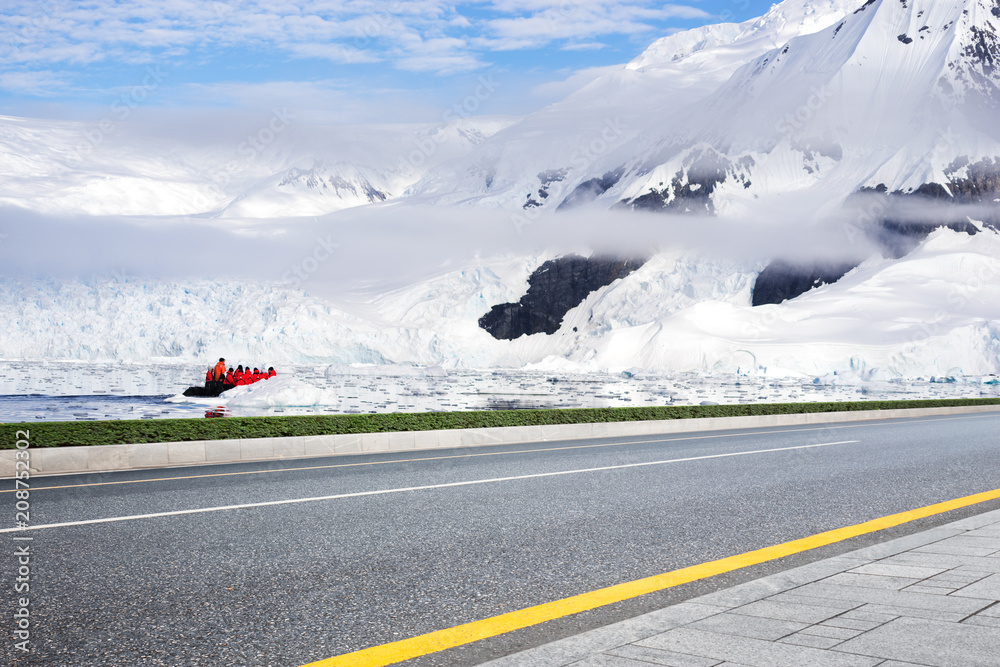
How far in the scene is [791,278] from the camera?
141875 mm

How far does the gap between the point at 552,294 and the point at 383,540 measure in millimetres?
168081

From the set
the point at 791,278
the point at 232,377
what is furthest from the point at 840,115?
the point at 232,377

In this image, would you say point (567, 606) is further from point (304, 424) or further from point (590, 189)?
point (590, 189)

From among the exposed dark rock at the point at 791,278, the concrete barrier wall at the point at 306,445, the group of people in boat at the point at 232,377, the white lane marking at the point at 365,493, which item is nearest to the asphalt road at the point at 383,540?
the white lane marking at the point at 365,493

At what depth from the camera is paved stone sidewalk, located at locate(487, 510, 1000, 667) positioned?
3.46 metres

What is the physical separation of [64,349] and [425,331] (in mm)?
42426

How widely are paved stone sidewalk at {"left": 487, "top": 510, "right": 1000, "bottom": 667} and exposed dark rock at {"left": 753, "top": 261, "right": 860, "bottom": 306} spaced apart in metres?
141

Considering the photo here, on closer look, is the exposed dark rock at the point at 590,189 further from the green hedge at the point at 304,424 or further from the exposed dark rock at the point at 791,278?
the green hedge at the point at 304,424

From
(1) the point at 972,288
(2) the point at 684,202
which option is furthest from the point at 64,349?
(2) the point at 684,202

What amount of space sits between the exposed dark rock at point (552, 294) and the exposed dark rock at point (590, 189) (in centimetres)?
2525

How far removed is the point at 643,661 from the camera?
11.3ft

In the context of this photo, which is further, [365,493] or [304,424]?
[304,424]

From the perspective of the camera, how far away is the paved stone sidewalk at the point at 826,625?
3455 millimetres

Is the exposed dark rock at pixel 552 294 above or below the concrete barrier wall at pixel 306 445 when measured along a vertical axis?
above
